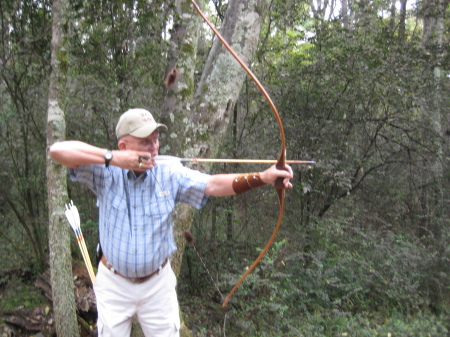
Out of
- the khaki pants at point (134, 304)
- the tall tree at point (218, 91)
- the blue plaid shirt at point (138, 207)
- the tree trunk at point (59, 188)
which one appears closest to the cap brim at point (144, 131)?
the blue plaid shirt at point (138, 207)

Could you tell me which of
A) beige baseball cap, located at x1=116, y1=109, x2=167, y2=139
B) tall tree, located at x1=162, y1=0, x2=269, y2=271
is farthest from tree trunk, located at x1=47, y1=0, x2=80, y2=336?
beige baseball cap, located at x1=116, y1=109, x2=167, y2=139

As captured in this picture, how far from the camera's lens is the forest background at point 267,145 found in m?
3.38

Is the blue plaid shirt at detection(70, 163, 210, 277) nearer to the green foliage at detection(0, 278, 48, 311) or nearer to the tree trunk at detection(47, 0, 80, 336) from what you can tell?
the tree trunk at detection(47, 0, 80, 336)

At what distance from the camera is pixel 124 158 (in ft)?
5.36

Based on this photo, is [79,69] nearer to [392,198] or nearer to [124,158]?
[124,158]

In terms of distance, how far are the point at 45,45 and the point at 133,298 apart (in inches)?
136

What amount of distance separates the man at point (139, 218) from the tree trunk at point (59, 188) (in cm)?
181

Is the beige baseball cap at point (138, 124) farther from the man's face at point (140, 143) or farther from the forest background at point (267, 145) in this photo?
the forest background at point (267, 145)

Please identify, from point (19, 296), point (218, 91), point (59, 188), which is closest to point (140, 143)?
point (218, 91)

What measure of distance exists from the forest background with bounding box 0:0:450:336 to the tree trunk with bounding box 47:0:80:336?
0.09 feet

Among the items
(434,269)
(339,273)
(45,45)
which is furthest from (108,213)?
(434,269)

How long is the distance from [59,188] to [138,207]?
78.9 inches

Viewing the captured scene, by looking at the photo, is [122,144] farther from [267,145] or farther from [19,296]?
[267,145]

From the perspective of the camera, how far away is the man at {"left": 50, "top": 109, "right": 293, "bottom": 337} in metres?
1.75
